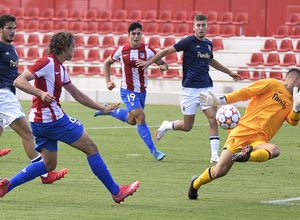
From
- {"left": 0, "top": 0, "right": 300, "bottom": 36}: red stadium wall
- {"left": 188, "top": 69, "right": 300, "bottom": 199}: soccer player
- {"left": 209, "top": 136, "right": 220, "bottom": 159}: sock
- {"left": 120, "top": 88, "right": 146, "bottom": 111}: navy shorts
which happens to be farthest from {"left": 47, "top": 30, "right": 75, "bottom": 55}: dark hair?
{"left": 0, "top": 0, "right": 300, "bottom": 36}: red stadium wall

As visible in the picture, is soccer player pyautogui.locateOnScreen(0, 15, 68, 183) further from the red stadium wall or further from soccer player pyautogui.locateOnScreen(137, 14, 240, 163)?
the red stadium wall

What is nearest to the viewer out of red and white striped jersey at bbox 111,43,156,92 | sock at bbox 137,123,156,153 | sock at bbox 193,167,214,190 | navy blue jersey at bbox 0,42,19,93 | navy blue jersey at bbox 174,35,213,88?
sock at bbox 193,167,214,190

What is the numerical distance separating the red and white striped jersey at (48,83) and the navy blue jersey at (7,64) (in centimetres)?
247

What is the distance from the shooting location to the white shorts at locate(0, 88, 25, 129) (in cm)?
909

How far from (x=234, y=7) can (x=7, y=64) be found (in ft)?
65.8

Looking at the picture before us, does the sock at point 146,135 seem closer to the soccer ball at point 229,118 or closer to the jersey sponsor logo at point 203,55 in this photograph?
the jersey sponsor logo at point 203,55

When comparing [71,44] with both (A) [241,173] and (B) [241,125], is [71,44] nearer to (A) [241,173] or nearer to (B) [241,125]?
(B) [241,125]

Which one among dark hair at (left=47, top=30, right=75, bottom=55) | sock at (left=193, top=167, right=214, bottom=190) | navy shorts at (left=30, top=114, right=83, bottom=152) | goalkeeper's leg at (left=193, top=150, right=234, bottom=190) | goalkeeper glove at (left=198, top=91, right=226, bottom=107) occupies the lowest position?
sock at (left=193, top=167, right=214, bottom=190)

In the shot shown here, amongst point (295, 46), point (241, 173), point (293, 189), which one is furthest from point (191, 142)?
point (295, 46)

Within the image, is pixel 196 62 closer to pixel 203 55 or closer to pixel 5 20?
pixel 203 55

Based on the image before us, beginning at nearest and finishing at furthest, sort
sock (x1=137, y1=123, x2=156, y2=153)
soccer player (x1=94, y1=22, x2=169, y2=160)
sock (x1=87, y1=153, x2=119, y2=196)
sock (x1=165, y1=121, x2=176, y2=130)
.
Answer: sock (x1=87, y1=153, x2=119, y2=196) → sock (x1=137, y1=123, x2=156, y2=153) → soccer player (x1=94, y1=22, x2=169, y2=160) → sock (x1=165, y1=121, x2=176, y2=130)

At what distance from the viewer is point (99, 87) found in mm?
25891

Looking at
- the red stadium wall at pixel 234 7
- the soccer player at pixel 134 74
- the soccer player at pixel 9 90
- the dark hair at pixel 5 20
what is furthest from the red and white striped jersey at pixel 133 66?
the red stadium wall at pixel 234 7

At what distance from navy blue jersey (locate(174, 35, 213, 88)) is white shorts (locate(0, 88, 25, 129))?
303 cm
